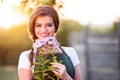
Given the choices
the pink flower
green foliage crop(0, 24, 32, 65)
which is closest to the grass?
green foliage crop(0, 24, 32, 65)

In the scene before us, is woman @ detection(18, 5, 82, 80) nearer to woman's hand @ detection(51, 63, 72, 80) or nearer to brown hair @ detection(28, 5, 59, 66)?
brown hair @ detection(28, 5, 59, 66)

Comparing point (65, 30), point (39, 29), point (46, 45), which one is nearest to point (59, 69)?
point (46, 45)

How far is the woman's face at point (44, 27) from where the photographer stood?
85.7 inches

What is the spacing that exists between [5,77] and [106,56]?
18.0ft

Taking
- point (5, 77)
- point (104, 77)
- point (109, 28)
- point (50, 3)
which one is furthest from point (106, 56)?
point (50, 3)

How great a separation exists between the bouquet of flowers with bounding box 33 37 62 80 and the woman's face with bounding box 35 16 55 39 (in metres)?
0.07

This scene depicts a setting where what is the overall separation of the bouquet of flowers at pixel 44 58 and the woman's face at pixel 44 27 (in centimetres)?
7

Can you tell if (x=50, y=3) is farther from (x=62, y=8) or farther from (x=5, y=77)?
(x=5, y=77)

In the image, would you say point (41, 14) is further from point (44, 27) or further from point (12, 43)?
point (12, 43)

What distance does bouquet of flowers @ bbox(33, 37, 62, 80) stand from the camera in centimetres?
207

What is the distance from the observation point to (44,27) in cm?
219

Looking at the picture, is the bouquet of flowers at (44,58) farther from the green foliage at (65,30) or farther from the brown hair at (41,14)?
the green foliage at (65,30)

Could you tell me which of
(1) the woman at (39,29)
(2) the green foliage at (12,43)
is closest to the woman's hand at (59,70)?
(1) the woman at (39,29)

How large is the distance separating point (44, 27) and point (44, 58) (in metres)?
0.16
